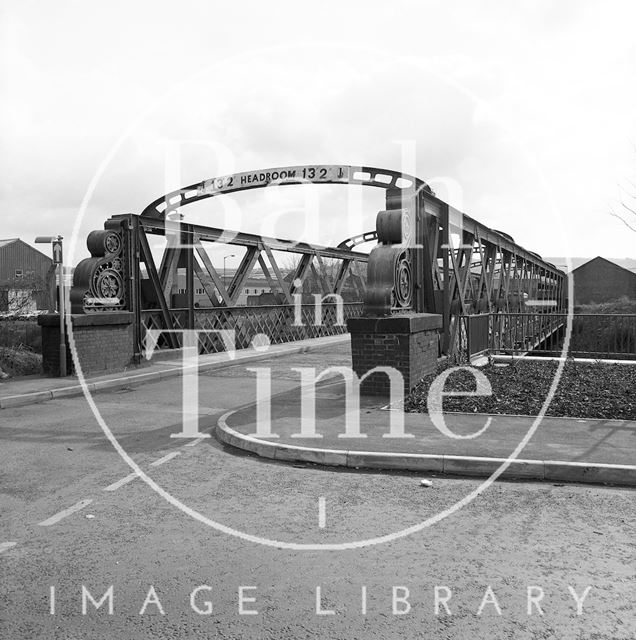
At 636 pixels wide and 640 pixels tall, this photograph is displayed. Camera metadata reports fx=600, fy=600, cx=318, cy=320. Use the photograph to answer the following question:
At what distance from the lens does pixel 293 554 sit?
4.05m

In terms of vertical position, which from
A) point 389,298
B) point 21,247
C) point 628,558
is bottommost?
point 628,558

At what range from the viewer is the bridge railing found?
16953 millimetres

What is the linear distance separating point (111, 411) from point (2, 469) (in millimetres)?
3458

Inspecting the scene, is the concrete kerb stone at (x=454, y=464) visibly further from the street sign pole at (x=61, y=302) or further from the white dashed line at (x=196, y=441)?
the street sign pole at (x=61, y=302)

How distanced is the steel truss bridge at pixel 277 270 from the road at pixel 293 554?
4949 mm

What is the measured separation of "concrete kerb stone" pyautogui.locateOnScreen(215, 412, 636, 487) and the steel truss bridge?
3.86 metres

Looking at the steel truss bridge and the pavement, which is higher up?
the steel truss bridge

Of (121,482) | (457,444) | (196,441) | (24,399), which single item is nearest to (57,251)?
(24,399)

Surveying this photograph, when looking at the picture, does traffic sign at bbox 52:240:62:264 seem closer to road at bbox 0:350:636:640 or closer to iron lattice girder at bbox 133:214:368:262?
iron lattice girder at bbox 133:214:368:262

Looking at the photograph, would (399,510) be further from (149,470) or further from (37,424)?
(37,424)

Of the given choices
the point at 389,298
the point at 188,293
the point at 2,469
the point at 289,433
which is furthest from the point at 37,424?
the point at 188,293

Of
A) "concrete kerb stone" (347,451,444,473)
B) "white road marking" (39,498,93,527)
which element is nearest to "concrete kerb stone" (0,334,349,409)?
"white road marking" (39,498,93,527)

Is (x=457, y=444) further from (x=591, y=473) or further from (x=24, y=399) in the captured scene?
(x=24, y=399)

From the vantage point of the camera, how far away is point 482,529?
14.7ft
